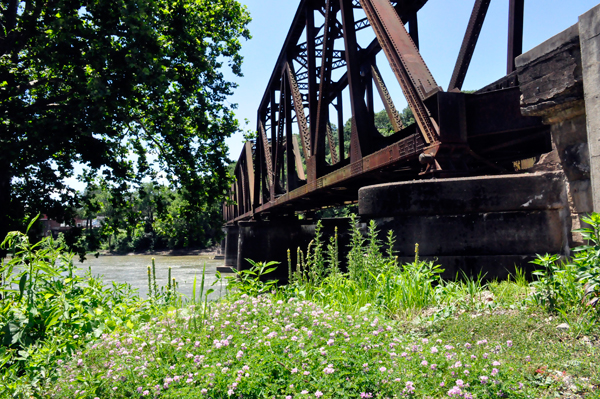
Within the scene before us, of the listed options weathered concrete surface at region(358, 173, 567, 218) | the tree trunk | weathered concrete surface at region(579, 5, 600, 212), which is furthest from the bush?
the tree trunk

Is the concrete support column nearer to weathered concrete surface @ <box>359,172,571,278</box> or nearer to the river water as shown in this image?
the river water

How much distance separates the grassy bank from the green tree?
5495 millimetres

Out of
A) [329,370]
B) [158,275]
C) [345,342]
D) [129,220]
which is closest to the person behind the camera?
[329,370]

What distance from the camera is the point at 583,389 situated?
2.21 meters

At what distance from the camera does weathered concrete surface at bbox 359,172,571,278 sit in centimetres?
405

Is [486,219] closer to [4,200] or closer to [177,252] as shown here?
[4,200]

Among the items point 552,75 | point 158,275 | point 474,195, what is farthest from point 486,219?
point 158,275

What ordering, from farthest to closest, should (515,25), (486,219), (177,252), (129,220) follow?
(177,252) → (129,220) → (515,25) → (486,219)

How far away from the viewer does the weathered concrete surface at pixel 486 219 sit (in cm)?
405

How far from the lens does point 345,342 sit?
2799mm

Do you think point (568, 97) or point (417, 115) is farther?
point (417, 115)

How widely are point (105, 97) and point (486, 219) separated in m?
7.47

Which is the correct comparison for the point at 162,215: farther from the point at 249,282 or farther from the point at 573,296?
the point at 573,296

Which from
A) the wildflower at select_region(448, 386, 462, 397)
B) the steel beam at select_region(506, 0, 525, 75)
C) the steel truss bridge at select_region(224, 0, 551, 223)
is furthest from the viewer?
the steel beam at select_region(506, 0, 525, 75)
